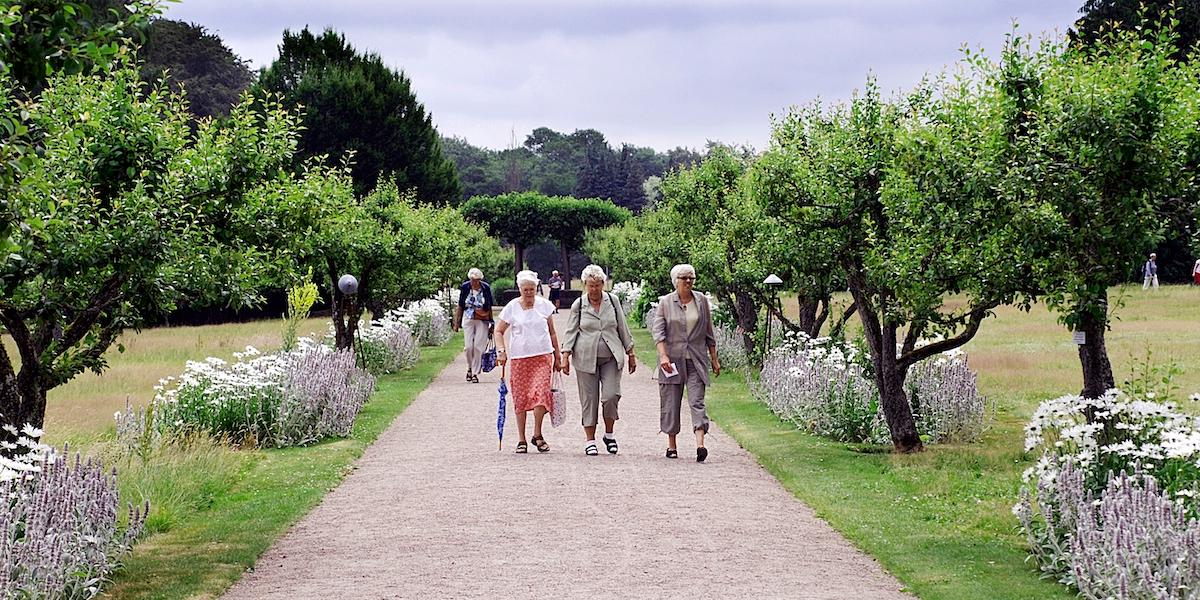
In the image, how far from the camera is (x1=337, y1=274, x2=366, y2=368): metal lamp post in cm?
2231

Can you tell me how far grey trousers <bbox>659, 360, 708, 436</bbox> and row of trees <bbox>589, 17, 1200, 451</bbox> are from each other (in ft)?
4.91

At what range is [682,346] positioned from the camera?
1234 centimetres

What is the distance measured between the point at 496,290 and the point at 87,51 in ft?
191

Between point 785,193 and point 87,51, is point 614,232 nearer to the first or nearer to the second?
point 785,193

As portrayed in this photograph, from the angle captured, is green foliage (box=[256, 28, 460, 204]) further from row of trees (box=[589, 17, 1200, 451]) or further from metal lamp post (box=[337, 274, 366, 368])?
row of trees (box=[589, 17, 1200, 451])

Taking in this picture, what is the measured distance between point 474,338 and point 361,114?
37.2 meters

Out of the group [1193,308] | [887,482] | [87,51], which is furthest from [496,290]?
[87,51]

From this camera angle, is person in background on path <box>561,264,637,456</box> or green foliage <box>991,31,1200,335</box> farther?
person in background on path <box>561,264,637,456</box>

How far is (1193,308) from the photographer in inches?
1565

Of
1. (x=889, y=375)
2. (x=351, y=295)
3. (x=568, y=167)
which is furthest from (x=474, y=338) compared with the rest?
(x=568, y=167)

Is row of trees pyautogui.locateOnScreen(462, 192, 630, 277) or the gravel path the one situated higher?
row of trees pyautogui.locateOnScreen(462, 192, 630, 277)

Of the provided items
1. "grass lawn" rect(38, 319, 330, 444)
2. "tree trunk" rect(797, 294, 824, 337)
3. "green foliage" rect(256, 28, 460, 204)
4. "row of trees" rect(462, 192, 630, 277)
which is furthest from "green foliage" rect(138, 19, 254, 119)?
"tree trunk" rect(797, 294, 824, 337)

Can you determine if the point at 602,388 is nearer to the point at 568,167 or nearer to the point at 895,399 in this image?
the point at 895,399

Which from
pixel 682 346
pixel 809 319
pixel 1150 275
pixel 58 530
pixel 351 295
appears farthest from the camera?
pixel 1150 275
